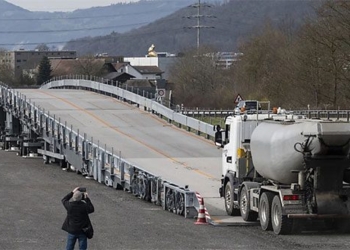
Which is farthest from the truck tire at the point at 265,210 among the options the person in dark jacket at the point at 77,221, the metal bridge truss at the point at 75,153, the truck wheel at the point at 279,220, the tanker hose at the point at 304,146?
the person in dark jacket at the point at 77,221

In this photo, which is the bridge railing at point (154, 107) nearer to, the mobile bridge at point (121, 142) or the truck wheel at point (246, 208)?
the mobile bridge at point (121, 142)

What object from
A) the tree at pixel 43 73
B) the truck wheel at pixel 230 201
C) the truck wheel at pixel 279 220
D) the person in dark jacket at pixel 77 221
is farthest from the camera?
the tree at pixel 43 73

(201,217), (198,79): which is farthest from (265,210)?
(198,79)

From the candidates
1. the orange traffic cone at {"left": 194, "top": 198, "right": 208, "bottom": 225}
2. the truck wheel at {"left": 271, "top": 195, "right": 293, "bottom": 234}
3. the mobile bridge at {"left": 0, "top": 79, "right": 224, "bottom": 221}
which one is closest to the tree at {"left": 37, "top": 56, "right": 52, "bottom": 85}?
the mobile bridge at {"left": 0, "top": 79, "right": 224, "bottom": 221}

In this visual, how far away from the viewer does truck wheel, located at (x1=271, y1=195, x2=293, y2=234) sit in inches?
885

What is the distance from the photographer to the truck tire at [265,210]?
76.3ft

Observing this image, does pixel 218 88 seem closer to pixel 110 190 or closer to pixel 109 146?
pixel 109 146

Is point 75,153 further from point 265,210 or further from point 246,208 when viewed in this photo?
point 265,210

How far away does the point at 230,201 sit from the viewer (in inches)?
1043

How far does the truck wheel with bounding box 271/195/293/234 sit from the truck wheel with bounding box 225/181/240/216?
11.1 feet

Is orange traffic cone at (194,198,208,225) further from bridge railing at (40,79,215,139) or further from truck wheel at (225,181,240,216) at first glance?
bridge railing at (40,79,215,139)

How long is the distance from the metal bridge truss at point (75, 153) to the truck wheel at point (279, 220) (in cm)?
389

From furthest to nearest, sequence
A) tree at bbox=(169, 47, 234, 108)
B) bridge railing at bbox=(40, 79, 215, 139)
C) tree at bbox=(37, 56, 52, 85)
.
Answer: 1. tree at bbox=(37, 56, 52, 85)
2. tree at bbox=(169, 47, 234, 108)
3. bridge railing at bbox=(40, 79, 215, 139)

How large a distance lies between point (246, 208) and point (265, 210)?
1540mm
